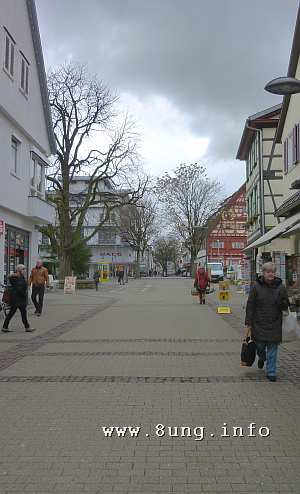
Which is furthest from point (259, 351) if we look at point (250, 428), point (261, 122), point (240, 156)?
point (240, 156)

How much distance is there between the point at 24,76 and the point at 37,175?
453 cm

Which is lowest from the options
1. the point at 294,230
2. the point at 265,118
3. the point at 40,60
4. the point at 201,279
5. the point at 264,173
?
the point at 201,279

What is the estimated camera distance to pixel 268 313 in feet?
25.3

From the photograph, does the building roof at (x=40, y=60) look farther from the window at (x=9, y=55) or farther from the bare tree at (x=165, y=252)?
the bare tree at (x=165, y=252)

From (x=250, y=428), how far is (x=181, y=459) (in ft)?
3.62

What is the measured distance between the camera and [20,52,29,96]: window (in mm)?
20641

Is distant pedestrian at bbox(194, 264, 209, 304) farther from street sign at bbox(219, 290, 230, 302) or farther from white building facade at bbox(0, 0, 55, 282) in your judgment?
white building facade at bbox(0, 0, 55, 282)

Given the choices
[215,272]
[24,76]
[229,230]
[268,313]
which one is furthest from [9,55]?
[229,230]

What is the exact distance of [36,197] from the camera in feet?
72.2

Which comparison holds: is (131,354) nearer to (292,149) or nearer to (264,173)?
(292,149)

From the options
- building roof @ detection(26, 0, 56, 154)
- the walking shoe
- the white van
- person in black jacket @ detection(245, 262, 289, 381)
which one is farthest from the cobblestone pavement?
the white van

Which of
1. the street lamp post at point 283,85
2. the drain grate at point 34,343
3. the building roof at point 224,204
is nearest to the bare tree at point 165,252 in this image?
the building roof at point 224,204

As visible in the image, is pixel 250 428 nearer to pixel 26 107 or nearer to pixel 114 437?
pixel 114 437

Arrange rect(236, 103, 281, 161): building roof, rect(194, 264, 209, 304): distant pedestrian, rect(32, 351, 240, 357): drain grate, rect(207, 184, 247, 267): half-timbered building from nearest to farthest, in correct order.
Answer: rect(32, 351, 240, 357): drain grate → rect(194, 264, 209, 304): distant pedestrian → rect(236, 103, 281, 161): building roof → rect(207, 184, 247, 267): half-timbered building
